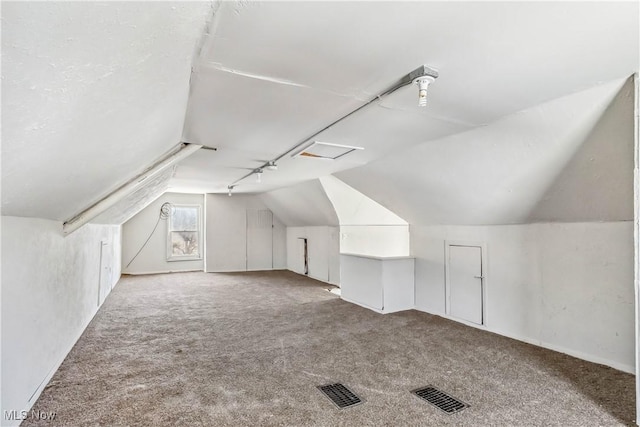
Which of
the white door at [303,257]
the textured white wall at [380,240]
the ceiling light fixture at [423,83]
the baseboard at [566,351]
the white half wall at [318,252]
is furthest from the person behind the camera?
the white door at [303,257]

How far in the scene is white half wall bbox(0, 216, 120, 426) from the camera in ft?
6.14

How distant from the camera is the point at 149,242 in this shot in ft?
27.6

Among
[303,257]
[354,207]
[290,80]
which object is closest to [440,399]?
[290,80]

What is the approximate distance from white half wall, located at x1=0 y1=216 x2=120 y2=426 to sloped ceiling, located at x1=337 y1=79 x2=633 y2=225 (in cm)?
317

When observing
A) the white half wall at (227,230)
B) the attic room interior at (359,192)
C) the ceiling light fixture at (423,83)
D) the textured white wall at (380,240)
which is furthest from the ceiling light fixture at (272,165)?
the white half wall at (227,230)

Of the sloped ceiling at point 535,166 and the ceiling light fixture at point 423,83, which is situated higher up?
the ceiling light fixture at point 423,83

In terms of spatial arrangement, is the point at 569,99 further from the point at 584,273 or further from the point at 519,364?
the point at 519,364

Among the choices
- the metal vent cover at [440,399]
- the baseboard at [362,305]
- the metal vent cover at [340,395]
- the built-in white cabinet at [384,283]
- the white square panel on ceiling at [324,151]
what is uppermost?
the white square panel on ceiling at [324,151]

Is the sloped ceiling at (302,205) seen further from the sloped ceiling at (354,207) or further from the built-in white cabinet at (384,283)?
the built-in white cabinet at (384,283)

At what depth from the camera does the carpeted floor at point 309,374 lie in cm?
213

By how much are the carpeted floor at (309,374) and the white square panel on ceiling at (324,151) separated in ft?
6.50

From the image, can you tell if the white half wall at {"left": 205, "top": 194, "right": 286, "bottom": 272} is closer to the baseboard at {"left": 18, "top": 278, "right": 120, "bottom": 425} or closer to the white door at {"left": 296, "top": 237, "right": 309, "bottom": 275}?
the white door at {"left": 296, "top": 237, "right": 309, "bottom": 275}

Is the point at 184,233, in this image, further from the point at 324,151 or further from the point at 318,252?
the point at 324,151

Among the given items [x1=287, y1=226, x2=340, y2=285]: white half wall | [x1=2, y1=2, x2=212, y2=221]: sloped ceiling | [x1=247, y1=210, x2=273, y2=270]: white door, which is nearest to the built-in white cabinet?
[x1=287, y1=226, x2=340, y2=285]: white half wall
